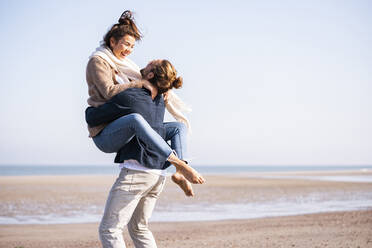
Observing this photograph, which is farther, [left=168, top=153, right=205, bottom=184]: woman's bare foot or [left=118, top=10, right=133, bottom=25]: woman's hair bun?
[left=118, top=10, right=133, bottom=25]: woman's hair bun

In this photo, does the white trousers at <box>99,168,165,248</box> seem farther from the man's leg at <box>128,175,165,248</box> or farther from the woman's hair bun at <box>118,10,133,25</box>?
the woman's hair bun at <box>118,10,133,25</box>

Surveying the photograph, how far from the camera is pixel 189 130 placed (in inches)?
144

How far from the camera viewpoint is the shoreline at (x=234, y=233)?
7570 mm

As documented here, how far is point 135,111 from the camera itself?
3.04m

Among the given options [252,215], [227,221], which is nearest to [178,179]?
[227,221]

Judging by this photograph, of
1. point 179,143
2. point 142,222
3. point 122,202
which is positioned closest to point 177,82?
point 179,143

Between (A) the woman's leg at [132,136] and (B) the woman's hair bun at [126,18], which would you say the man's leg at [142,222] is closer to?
(A) the woman's leg at [132,136]

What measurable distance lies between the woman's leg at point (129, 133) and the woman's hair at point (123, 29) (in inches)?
27.4

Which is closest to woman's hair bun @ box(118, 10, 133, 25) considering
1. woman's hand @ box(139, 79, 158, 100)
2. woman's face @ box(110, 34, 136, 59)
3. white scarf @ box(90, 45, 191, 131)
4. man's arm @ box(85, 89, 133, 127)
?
woman's face @ box(110, 34, 136, 59)

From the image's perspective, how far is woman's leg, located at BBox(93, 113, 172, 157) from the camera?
9.57ft

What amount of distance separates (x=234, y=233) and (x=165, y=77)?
21.0ft

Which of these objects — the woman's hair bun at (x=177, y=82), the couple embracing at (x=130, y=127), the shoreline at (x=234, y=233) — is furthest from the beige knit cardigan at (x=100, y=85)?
the shoreline at (x=234, y=233)

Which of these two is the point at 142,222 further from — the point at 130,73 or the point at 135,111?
the point at 130,73

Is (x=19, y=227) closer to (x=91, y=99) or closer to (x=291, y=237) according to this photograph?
(x=291, y=237)
